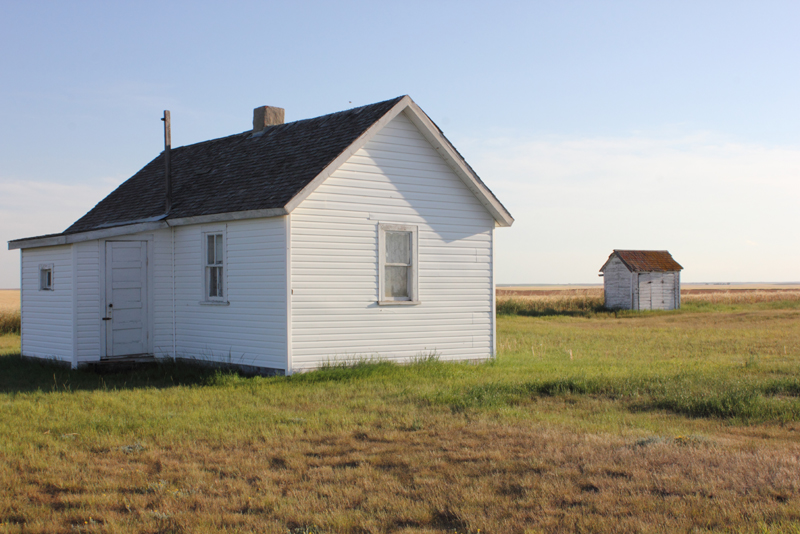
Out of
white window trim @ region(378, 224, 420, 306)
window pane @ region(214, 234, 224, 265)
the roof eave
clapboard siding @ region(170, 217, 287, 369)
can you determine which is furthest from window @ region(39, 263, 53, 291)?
white window trim @ region(378, 224, 420, 306)

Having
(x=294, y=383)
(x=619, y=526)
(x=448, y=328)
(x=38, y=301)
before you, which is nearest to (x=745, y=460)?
(x=619, y=526)

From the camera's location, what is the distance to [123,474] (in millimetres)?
7328

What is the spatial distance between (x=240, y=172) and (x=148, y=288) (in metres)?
3.35

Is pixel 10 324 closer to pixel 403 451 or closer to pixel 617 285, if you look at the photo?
pixel 403 451

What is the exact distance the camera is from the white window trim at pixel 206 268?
14992 mm

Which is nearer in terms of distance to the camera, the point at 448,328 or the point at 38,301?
the point at 448,328

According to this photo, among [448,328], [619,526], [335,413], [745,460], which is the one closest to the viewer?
[619,526]

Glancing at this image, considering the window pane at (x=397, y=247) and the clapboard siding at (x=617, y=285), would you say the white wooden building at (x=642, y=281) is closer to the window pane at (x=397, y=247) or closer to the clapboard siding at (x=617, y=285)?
the clapboard siding at (x=617, y=285)

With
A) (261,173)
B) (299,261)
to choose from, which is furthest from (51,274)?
(299,261)

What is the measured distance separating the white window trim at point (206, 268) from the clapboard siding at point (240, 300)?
53 millimetres

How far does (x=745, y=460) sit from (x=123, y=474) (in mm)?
6280

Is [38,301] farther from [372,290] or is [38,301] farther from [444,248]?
[444,248]

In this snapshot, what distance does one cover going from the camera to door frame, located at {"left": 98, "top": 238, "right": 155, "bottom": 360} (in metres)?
15.8

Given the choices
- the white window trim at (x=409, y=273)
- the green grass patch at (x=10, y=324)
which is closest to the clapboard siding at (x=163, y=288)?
the white window trim at (x=409, y=273)
